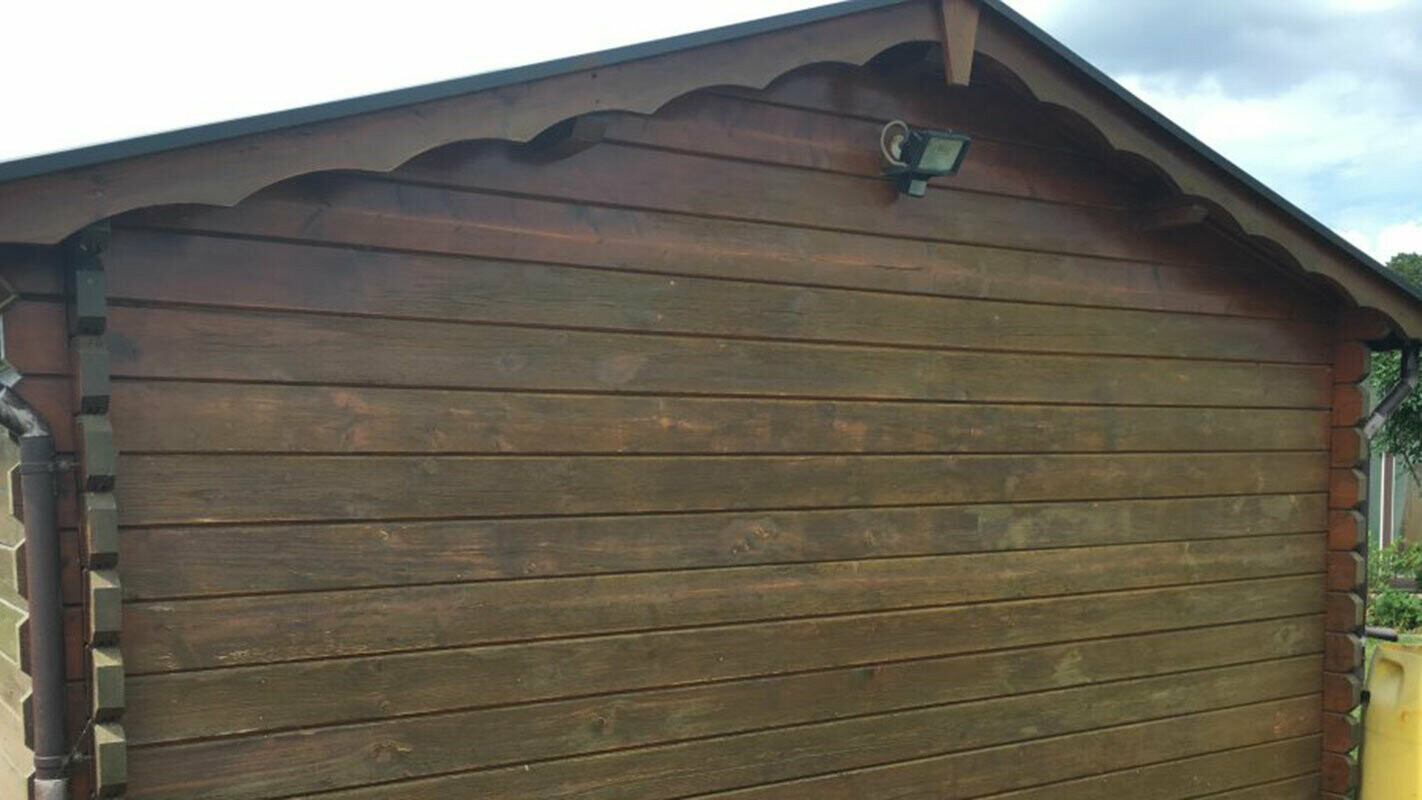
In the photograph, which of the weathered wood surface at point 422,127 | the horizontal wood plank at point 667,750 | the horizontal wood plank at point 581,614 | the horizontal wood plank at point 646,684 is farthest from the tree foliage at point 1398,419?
the weathered wood surface at point 422,127

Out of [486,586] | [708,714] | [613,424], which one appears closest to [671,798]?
[708,714]

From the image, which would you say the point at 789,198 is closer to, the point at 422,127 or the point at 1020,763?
the point at 422,127

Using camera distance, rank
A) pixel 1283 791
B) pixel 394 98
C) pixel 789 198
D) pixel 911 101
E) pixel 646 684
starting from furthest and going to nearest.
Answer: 1. pixel 1283 791
2. pixel 911 101
3. pixel 789 198
4. pixel 646 684
5. pixel 394 98

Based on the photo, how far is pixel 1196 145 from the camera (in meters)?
4.20

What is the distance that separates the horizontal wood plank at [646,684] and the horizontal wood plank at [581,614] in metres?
0.05

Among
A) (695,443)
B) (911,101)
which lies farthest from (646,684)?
(911,101)

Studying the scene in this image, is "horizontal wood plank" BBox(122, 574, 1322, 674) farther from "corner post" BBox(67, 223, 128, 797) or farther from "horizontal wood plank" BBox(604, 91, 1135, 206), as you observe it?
"horizontal wood plank" BBox(604, 91, 1135, 206)

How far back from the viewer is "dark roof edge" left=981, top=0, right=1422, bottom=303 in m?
3.81

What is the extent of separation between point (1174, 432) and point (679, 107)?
2.44 meters

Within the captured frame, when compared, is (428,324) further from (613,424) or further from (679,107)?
(679,107)

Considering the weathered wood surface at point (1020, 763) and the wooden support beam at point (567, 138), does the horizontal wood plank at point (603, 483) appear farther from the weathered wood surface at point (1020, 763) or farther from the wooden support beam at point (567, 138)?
the wooden support beam at point (567, 138)

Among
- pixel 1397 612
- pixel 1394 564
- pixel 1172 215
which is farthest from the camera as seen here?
pixel 1394 564

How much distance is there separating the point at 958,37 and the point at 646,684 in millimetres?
2202

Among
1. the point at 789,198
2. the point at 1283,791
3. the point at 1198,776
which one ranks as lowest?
the point at 1283,791
